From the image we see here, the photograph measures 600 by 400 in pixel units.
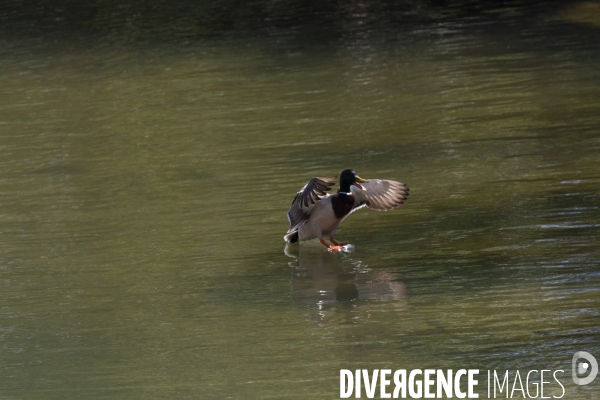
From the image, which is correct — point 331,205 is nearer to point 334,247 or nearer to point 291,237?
point 334,247

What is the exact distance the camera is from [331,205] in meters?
8.41

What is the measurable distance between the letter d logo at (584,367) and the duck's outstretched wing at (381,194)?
2.89 m

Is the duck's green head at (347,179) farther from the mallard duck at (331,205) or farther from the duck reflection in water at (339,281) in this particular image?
the duck reflection in water at (339,281)

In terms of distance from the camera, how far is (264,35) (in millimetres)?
19078

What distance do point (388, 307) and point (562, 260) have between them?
A: 56.9 inches

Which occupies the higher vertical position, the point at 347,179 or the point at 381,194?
the point at 347,179

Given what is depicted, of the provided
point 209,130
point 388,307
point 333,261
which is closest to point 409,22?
point 209,130

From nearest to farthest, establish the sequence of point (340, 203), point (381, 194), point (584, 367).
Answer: point (584, 367)
point (340, 203)
point (381, 194)

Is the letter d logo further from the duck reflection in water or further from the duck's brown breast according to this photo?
the duck's brown breast

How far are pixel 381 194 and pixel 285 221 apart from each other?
955 millimetres

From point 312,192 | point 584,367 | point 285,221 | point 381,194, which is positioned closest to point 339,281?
point 312,192

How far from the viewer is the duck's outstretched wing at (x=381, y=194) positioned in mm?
8664

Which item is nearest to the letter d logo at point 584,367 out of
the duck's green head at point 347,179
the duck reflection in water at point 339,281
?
the duck reflection in water at point 339,281

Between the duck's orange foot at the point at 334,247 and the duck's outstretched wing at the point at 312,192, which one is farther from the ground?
the duck's outstretched wing at the point at 312,192
